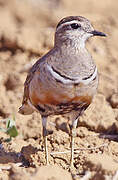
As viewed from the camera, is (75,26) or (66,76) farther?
(75,26)

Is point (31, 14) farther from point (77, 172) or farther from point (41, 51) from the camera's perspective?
point (77, 172)

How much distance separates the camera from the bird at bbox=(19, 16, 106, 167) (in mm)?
5621

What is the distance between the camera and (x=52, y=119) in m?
7.30

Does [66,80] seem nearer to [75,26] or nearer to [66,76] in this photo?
[66,76]

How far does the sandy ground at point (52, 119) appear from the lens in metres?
5.18

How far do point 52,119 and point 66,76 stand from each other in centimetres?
179

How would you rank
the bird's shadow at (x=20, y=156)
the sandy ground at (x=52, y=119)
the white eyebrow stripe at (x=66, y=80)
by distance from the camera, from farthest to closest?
the bird's shadow at (x=20, y=156) → the white eyebrow stripe at (x=66, y=80) → the sandy ground at (x=52, y=119)

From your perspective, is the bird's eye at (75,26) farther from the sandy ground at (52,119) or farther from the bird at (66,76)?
the sandy ground at (52,119)

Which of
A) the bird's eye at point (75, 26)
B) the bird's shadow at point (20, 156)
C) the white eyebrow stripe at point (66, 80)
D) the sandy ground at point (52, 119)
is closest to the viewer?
the sandy ground at point (52, 119)

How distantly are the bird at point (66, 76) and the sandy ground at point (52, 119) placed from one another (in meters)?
0.43

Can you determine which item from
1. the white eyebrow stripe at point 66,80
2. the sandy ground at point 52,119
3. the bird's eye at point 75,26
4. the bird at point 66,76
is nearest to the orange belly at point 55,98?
the bird at point 66,76

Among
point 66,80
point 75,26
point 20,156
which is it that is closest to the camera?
point 66,80

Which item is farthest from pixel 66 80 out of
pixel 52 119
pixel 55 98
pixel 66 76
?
pixel 52 119

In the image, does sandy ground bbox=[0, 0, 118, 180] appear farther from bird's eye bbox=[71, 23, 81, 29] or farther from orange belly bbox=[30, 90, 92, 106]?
bird's eye bbox=[71, 23, 81, 29]
